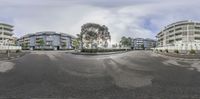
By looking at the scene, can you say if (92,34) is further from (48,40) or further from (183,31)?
(48,40)

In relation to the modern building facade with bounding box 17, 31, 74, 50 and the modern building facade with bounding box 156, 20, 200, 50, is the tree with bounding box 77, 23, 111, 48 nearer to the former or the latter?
the modern building facade with bounding box 156, 20, 200, 50

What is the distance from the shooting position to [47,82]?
8.88m

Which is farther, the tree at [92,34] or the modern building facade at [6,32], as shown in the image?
the modern building facade at [6,32]

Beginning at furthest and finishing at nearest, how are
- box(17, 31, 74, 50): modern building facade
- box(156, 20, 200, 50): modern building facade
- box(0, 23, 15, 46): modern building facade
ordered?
box(17, 31, 74, 50): modern building facade < box(0, 23, 15, 46): modern building facade < box(156, 20, 200, 50): modern building facade

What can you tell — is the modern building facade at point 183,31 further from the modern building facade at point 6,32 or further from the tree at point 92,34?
the modern building facade at point 6,32

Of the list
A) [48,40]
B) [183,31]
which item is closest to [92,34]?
[183,31]

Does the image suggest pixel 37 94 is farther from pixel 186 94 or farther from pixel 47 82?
pixel 186 94

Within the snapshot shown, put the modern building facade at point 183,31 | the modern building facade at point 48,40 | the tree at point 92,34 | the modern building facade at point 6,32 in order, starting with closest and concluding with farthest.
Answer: the tree at point 92,34, the modern building facade at point 183,31, the modern building facade at point 6,32, the modern building facade at point 48,40

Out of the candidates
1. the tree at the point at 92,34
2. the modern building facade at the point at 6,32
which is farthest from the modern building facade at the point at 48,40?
the tree at the point at 92,34

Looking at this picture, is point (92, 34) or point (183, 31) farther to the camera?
point (183, 31)

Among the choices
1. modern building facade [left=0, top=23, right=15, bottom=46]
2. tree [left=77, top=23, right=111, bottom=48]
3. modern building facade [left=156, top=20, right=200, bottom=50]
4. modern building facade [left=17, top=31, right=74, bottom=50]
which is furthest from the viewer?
modern building facade [left=17, top=31, right=74, bottom=50]

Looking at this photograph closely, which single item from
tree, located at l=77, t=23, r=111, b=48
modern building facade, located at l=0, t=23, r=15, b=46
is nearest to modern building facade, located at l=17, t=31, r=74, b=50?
modern building facade, located at l=0, t=23, r=15, b=46

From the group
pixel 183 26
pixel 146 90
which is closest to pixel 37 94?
pixel 146 90

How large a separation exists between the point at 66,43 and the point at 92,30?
270ft
